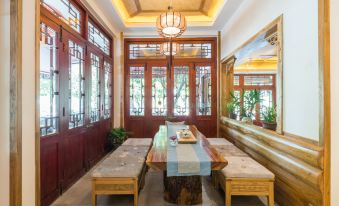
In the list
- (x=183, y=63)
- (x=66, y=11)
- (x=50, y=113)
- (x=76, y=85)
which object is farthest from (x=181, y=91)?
(x=50, y=113)

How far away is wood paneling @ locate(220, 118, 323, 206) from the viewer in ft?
6.83

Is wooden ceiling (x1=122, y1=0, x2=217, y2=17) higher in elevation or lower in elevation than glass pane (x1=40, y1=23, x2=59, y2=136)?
higher

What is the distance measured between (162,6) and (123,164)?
12.2 ft

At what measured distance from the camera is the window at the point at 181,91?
602 centimetres

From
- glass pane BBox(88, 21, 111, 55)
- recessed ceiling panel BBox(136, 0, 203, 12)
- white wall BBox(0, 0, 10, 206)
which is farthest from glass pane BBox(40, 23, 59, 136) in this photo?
recessed ceiling panel BBox(136, 0, 203, 12)

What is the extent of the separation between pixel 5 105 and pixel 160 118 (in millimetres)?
4296

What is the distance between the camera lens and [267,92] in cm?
888

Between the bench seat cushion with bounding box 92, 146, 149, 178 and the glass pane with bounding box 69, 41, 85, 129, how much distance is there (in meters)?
0.89

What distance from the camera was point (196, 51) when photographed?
238 inches

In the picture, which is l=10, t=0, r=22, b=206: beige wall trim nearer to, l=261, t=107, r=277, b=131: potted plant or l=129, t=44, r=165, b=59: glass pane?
l=261, t=107, r=277, b=131: potted plant

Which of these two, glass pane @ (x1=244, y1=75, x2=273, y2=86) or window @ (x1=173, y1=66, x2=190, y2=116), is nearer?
window @ (x1=173, y1=66, x2=190, y2=116)

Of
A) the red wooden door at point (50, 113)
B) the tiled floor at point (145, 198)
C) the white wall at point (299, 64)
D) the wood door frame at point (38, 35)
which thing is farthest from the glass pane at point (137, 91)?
the white wall at point (299, 64)

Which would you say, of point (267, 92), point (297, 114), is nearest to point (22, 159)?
point (297, 114)

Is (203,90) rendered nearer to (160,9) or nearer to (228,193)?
(160,9)
